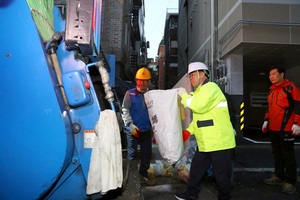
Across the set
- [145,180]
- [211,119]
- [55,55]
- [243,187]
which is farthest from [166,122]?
[55,55]

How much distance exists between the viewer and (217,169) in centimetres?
289

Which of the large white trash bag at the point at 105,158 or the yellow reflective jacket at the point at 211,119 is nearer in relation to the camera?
the large white trash bag at the point at 105,158

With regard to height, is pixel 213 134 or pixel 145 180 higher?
pixel 213 134

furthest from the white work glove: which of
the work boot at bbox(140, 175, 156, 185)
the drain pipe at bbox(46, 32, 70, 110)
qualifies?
the drain pipe at bbox(46, 32, 70, 110)

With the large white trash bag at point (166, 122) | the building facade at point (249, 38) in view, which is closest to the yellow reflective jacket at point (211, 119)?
the large white trash bag at point (166, 122)

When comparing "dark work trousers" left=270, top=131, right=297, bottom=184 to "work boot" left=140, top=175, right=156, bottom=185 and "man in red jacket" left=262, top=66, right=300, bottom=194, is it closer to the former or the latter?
"man in red jacket" left=262, top=66, right=300, bottom=194

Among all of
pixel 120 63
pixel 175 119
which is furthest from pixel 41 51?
pixel 120 63

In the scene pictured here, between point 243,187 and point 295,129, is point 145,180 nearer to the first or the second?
point 243,187

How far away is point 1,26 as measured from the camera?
6.11 ft

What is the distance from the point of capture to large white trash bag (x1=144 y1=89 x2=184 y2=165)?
358 centimetres

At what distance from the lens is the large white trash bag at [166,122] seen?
3576mm

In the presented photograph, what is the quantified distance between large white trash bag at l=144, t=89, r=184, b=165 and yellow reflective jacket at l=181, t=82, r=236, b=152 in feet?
1.98

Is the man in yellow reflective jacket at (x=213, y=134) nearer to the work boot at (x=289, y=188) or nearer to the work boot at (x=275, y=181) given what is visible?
the work boot at (x=289, y=188)

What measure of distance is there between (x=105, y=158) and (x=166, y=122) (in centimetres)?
184
